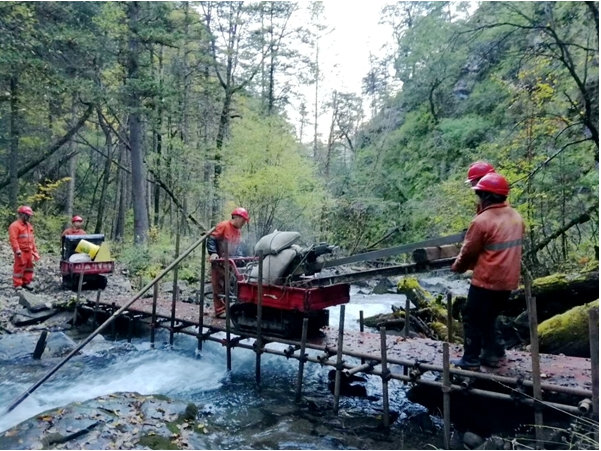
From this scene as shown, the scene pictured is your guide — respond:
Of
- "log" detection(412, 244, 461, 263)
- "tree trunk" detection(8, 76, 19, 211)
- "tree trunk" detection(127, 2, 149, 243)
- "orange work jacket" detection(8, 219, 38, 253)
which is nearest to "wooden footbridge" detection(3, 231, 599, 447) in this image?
"log" detection(412, 244, 461, 263)

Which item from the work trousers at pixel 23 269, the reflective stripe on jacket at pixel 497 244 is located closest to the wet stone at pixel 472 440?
the reflective stripe on jacket at pixel 497 244

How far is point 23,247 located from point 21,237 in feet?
0.87

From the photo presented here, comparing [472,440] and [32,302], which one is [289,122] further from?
[472,440]

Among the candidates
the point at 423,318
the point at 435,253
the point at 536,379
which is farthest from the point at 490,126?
the point at 536,379

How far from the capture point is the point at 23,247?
12289 millimetres

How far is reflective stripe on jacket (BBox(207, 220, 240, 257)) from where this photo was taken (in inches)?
357

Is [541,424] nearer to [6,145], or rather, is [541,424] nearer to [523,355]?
[523,355]

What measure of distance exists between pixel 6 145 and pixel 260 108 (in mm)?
11383

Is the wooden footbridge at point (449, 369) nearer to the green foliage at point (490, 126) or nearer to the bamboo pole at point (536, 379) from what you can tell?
the bamboo pole at point (536, 379)

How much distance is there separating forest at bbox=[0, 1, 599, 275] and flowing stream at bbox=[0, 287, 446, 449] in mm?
6001

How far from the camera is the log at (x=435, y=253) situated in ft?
19.7

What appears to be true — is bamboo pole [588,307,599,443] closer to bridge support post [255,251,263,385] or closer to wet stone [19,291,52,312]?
bridge support post [255,251,263,385]

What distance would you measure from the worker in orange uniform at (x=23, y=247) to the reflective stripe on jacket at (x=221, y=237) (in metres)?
6.08

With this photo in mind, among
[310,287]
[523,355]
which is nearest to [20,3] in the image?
[310,287]
